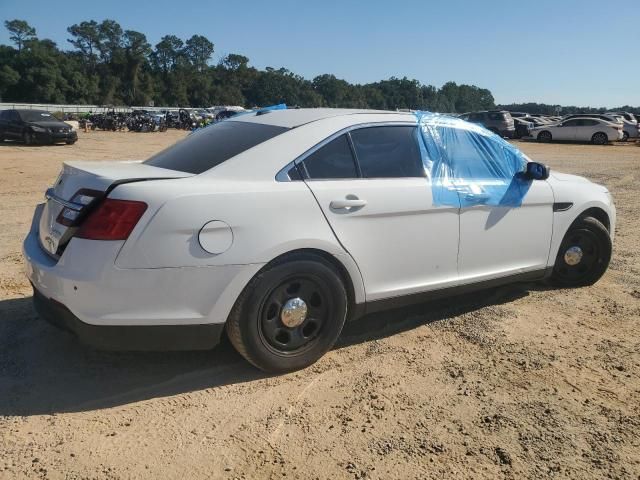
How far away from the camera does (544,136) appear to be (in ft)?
111

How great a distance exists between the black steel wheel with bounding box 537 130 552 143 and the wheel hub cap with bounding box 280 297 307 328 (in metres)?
33.6

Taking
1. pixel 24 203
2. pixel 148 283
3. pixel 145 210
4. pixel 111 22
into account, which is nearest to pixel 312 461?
pixel 148 283

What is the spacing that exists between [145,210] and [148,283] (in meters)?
0.38

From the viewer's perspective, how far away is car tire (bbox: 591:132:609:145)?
104 feet

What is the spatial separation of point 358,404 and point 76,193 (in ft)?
6.43

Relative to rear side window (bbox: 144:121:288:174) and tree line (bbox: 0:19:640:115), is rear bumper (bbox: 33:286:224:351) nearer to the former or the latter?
rear side window (bbox: 144:121:288:174)

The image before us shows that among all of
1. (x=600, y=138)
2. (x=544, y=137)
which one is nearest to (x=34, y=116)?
(x=544, y=137)

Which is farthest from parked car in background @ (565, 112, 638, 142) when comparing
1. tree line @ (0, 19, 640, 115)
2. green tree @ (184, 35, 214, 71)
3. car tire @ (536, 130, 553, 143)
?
green tree @ (184, 35, 214, 71)

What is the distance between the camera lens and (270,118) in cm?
396

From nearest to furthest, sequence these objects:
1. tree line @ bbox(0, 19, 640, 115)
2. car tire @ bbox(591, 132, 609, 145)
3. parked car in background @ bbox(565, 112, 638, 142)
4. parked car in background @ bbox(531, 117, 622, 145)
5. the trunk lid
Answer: the trunk lid → parked car in background @ bbox(531, 117, 622, 145) → car tire @ bbox(591, 132, 609, 145) → parked car in background @ bbox(565, 112, 638, 142) → tree line @ bbox(0, 19, 640, 115)

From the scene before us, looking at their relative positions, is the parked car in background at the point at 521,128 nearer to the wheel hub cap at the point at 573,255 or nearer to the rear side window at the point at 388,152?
the wheel hub cap at the point at 573,255

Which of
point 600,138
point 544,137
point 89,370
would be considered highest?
point 600,138

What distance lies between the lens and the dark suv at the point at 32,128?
71.9ft

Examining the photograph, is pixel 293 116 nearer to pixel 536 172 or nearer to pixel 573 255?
pixel 536 172
